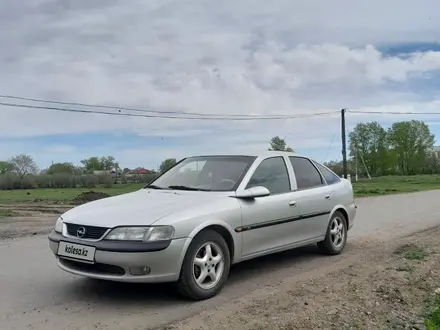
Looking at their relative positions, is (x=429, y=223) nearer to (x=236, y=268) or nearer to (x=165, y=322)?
(x=236, y=268)

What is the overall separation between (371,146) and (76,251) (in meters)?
87.8

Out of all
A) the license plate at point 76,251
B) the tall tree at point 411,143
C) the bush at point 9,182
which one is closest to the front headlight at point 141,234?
the license plate at point 76,251

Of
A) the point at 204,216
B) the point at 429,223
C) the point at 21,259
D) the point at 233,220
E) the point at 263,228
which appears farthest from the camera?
the point at 429,223

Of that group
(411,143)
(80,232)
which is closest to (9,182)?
(80,232)

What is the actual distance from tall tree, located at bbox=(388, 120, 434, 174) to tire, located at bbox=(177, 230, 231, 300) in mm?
85855

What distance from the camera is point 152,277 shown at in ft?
15.3

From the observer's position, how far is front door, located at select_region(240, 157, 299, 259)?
558 centimetres

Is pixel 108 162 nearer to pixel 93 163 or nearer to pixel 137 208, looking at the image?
pixel 93 163

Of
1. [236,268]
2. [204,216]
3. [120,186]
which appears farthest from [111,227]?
[120,186]

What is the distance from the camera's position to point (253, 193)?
557 cm

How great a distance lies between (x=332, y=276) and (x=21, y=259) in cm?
446

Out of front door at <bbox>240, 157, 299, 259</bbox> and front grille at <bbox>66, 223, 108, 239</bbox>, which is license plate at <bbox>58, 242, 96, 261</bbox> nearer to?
front grille at <bbox>66, 223, 108, 239</bbox>

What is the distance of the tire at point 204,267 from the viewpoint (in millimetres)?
4801

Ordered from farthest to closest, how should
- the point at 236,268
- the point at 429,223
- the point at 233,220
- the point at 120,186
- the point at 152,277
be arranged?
the point at 120,186
the point at 429,223
the point at 236,268
the point at 233,220
the point at 152,277
